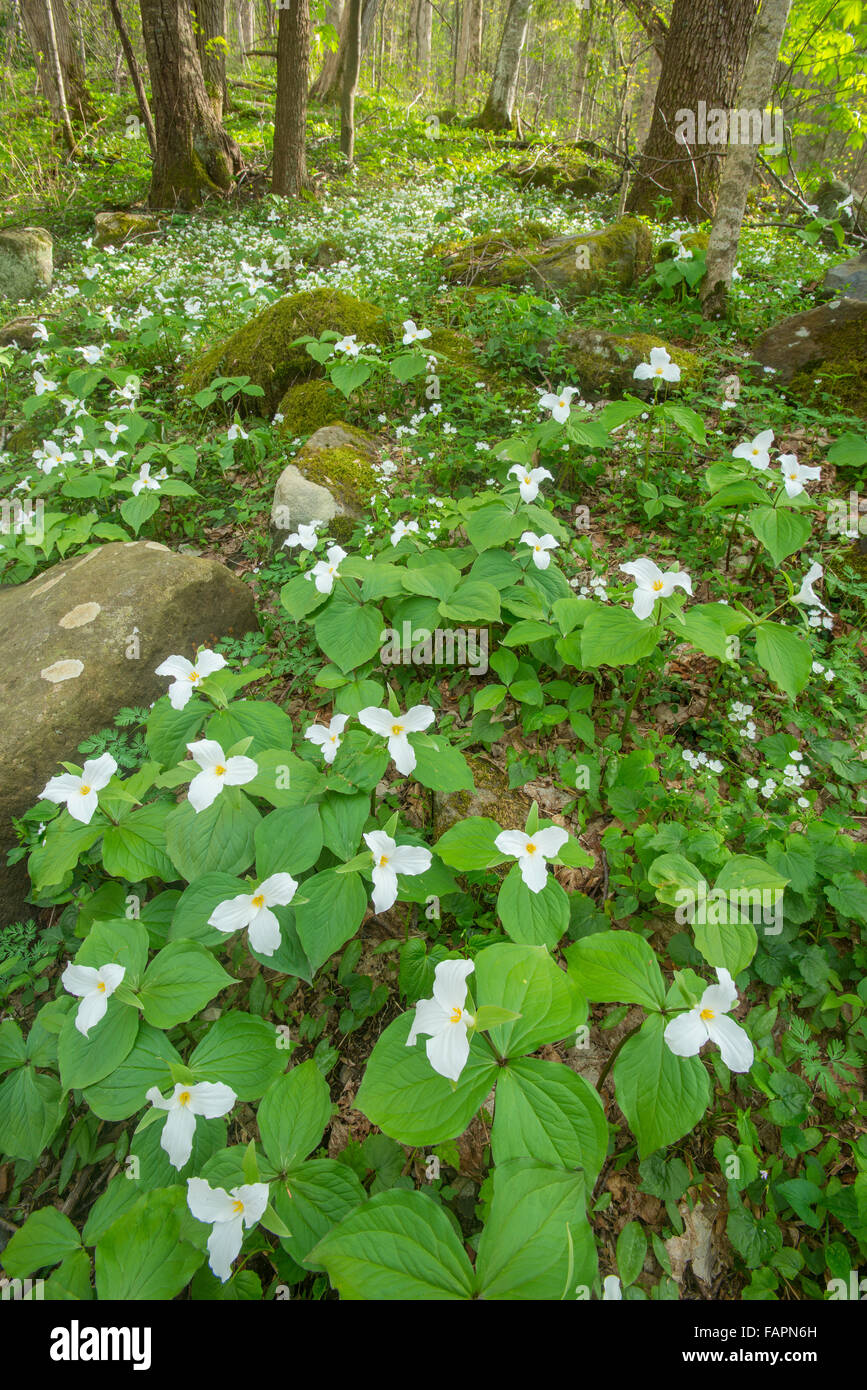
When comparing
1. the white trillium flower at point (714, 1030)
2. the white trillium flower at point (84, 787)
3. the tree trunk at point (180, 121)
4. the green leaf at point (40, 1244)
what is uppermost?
the tree trunk at point (180, 121)

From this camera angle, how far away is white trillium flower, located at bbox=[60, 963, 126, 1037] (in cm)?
164

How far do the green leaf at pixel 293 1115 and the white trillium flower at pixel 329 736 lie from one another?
848 millimetres

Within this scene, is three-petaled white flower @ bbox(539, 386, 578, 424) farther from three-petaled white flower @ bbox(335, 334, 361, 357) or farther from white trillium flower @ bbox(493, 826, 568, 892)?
white trillium flower @ bbox(493, 826, 568, 892)

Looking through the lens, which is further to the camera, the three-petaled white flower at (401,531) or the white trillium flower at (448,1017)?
the three-petaled white flower at (401,531)

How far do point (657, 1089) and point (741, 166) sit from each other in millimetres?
5600

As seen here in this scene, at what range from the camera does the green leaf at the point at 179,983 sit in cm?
169

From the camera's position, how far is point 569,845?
6.08 ft

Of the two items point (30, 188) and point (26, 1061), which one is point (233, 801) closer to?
point (26, 1061)

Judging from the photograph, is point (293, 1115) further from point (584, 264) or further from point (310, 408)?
point (584, 264)

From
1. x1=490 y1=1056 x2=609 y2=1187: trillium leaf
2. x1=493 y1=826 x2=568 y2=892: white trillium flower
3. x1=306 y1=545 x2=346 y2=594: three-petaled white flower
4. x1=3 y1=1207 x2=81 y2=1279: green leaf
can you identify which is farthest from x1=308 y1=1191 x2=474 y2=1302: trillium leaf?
x1=306 y1=545 x2=346 y2=594: three-petaled white flower

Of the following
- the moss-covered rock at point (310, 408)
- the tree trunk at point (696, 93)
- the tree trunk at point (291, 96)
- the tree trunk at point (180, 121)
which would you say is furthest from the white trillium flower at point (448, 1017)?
the tree trunk at point (180, 121)

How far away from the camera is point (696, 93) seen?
6.37 metres

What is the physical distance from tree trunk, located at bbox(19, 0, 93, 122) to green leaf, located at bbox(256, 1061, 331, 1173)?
659 inches

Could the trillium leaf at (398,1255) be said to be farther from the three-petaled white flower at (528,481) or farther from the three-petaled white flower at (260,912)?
the three-petaled white flower at (528,481)
